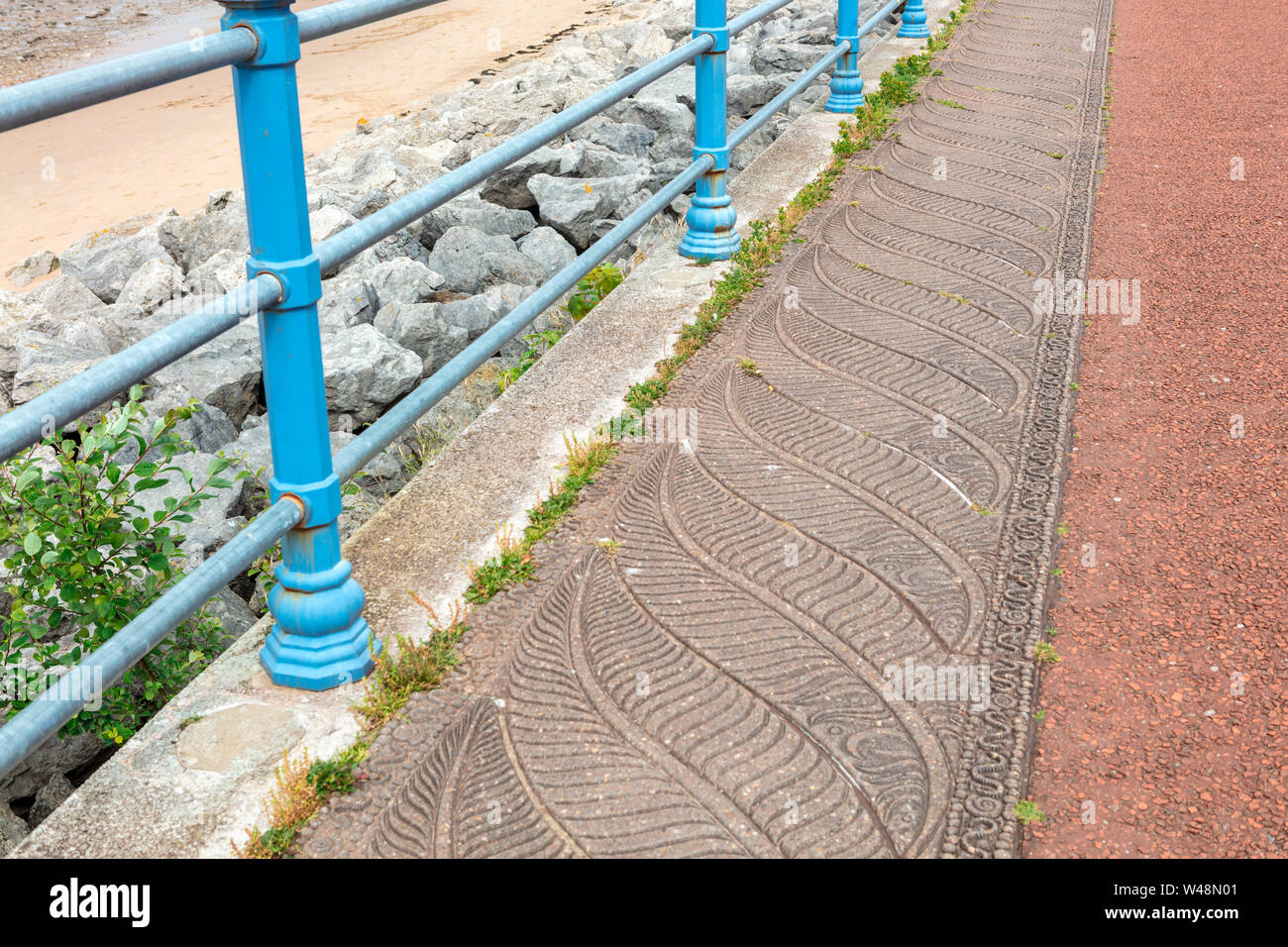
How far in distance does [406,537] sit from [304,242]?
0.92m

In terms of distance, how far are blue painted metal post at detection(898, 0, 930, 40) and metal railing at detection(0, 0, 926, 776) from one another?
6.89 meters

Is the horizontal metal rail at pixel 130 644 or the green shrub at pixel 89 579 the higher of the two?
the horizontal metal rail at pixel 130 644

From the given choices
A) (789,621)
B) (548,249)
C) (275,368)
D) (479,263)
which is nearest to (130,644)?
(275,368)

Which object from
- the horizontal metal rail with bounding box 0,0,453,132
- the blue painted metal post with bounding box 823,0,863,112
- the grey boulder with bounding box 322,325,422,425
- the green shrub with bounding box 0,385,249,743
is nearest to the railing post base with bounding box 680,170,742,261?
the grey boulder with bounding box 322,325,422,425

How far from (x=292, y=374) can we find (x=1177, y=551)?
2053 millimetres

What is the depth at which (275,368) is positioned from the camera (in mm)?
2309

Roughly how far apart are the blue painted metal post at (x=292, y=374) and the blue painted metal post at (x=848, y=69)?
5254mm

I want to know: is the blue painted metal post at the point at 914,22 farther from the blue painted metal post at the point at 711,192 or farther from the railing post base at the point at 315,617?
the railing post base at the point at 315,617

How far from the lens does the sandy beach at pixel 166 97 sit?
991 centimetres

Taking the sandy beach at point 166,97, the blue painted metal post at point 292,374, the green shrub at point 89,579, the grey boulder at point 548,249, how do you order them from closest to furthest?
1. the blue painted metal post at point 292,374
2. the green shrub at point 89,579
3. the grey boulder at point 548,249
4. the sandy beach at point 166,97

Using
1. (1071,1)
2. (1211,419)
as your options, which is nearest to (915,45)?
(1071,1)

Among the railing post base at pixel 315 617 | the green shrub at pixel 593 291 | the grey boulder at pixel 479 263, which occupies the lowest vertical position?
the grey boulder at pixel 479 263

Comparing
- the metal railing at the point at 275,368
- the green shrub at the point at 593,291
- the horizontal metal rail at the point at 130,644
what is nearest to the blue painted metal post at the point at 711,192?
the green shrub at the point at 593,291

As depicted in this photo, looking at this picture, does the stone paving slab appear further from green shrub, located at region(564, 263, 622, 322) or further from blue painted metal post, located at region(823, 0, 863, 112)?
blue painted metal post, located at region(823, 0, 863, 112)
